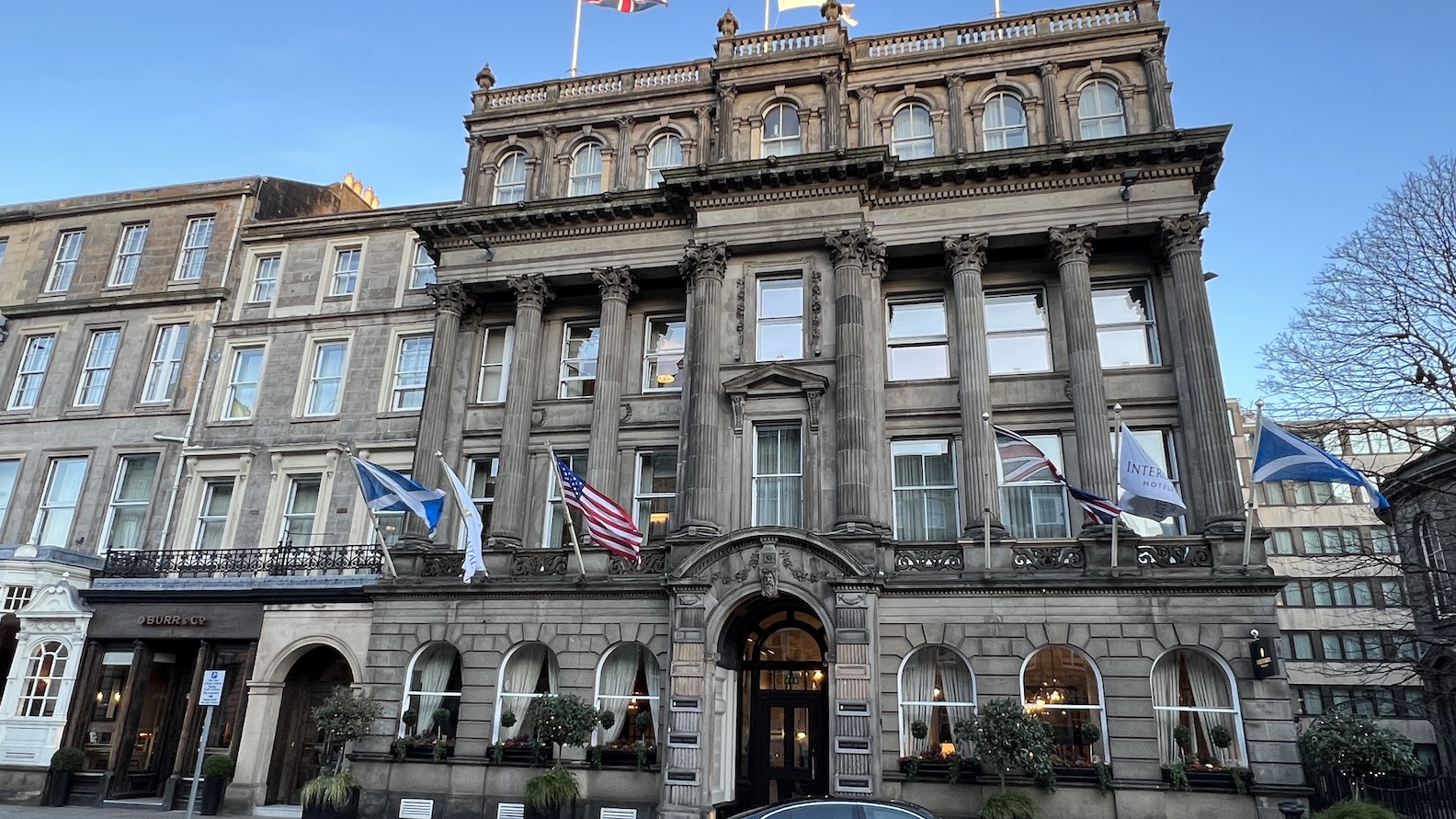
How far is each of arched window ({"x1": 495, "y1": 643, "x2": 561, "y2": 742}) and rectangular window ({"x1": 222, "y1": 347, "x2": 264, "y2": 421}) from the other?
13.2 metres

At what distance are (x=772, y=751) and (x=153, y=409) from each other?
22561 mm

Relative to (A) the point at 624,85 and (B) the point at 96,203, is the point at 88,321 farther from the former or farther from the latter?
(A) the point at 624,85

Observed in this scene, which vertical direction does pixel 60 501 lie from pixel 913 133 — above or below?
below

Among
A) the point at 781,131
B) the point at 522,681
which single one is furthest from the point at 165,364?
the point at 781,131

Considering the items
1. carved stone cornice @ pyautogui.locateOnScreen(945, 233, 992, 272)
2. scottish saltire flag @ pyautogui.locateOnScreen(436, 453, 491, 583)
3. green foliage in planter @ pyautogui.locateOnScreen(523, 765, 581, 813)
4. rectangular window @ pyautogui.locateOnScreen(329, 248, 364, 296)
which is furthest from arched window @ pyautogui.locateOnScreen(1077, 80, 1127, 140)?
rectangular window @ pyautogui.locateOnScreen(329, 248, 364, 296)

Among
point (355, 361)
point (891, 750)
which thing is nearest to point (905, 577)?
point (891, 750)

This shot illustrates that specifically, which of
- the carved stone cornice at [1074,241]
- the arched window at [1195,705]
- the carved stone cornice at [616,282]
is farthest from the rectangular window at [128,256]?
the arched window at [1195,705]

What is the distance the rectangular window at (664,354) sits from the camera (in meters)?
24.1

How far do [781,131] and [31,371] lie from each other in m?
27.1

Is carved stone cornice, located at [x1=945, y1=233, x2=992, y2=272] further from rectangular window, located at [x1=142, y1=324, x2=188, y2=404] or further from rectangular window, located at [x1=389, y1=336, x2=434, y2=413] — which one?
rectangular window, located at [x1=142, y1=324, x2=188, y2=404]

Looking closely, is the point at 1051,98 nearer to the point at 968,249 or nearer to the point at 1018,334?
the point at 968,249

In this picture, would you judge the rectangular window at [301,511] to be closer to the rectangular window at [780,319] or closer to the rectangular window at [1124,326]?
the rectangular window at [780,319]

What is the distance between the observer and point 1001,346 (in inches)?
886

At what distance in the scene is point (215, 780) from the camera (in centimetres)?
2161
